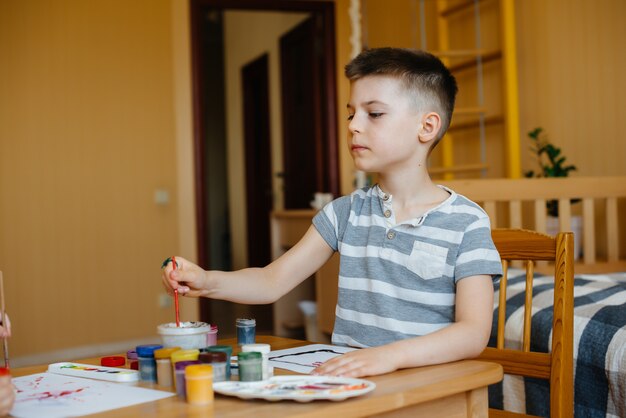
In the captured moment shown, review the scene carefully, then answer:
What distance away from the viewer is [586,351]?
178 cm

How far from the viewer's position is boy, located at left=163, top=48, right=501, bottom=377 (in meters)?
1.16

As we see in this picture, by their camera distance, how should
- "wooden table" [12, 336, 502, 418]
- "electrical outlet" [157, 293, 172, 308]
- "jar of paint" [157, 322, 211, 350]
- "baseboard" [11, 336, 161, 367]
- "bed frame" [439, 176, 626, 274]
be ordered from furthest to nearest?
"electrical outlet" [157, 293, 172, 308]
"baseboard" [11, 336, 161, 367]
"bed frame" [439, 176, 626, 274]
"jar of paint" [157, 322, 211, 350]
"wooden table" [12, 336, 502, 418]

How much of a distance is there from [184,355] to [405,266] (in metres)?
0.42

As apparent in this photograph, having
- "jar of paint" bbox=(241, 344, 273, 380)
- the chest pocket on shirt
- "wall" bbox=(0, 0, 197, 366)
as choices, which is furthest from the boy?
"wall" bbox=(0, 0, 197, 366)

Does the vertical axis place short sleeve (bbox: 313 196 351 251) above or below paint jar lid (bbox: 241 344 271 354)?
above

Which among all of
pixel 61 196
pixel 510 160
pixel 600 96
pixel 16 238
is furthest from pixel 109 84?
pixel 600 96

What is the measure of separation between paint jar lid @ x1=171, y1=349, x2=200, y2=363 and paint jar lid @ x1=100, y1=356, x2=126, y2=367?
0.72 ft

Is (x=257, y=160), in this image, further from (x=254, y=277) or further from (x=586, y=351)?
(x=254, y=277)

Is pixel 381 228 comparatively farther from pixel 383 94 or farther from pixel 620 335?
pixel 620 335

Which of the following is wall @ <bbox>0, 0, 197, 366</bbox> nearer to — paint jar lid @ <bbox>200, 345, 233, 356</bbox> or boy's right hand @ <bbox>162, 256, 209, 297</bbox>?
boy's right hand @ <bbox>162, 256, 209, 297</bbox>

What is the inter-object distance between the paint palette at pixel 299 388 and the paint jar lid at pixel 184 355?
61 millimetres

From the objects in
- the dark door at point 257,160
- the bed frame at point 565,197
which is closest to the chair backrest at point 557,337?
the bed frame at point 565,197

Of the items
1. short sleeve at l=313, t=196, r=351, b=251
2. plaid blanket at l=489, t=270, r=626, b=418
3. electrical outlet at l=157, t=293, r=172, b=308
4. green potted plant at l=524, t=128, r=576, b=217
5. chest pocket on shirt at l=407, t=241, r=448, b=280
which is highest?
green potted plant at l=524, t=128, r=576, b=217

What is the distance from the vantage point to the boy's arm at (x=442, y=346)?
3.11 ft
